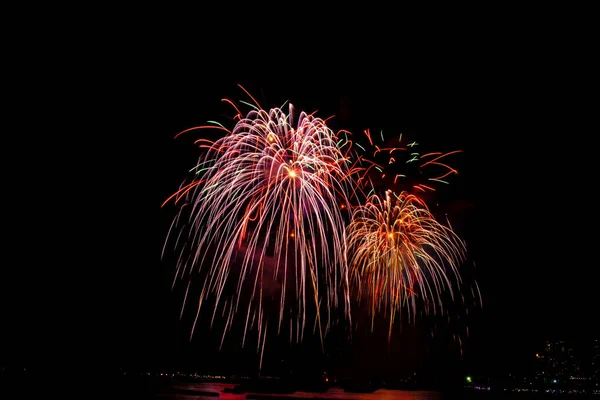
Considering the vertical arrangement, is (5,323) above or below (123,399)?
above

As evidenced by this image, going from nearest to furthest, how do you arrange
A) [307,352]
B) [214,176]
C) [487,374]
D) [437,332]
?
[214,176], [307,352], [437,332], [487,374]

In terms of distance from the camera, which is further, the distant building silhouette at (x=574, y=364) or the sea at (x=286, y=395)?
the distant building silhouette at (x=574, y=364)

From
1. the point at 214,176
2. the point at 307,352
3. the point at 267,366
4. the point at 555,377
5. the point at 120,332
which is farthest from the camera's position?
the point at 555,377

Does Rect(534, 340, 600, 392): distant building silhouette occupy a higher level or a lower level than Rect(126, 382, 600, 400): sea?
higher

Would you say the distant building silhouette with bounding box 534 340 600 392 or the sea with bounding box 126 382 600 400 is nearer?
the sea with bounding box 126 382 600 400

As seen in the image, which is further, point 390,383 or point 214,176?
point 390,383

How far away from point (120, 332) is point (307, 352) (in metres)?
31.2

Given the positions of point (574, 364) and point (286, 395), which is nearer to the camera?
point (286, 395)

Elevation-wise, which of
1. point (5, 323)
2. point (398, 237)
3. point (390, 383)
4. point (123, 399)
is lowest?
point (123, 399)

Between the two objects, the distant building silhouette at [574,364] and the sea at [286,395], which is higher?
the distant building silhouette at [574,364]

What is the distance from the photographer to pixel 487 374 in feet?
192

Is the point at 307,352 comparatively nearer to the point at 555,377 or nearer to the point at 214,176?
the point at 214,176

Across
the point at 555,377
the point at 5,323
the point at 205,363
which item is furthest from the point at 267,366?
the point at 555,377

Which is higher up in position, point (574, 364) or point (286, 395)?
point (574, 364)
